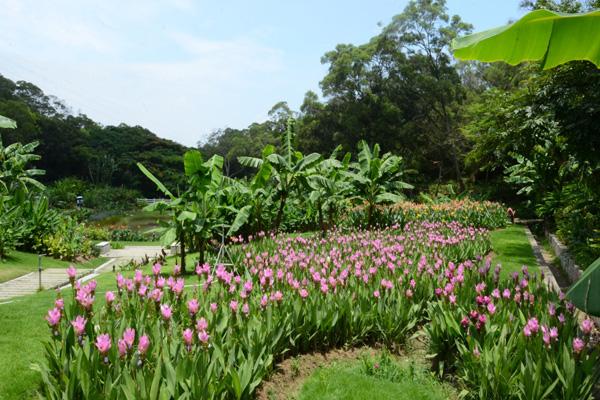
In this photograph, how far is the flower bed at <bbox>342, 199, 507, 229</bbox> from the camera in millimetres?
15203

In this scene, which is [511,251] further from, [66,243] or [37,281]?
[66,243]

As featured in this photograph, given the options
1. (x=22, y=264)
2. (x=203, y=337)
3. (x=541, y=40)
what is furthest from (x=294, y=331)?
(x=22, y=264)

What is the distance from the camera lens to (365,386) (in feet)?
12.5

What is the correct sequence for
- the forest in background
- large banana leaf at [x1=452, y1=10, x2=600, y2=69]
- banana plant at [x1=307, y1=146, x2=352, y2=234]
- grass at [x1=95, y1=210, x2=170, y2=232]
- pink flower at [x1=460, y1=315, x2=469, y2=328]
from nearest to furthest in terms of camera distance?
1. large banana leaf at [x1=452, y1=10, x2=600, y2=69]
2. pink flower at [x1=460, y1=315, x2=469, y2=328]
3. the forest in background
4. banana plant at [x1=307, y1=146, x2=352, y2=234]
5. grass at [x1=95, y1=210, x2=170, y2=232]

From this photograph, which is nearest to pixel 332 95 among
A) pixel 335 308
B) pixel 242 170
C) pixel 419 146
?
pixel 419 146

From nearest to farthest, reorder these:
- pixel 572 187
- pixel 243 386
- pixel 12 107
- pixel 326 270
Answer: pixel 243 386
pixel 326 270
pixel 572 187
pixel 12 107

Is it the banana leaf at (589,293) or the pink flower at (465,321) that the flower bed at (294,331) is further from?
the banana leaf at (589,293)

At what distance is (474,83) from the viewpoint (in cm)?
3794

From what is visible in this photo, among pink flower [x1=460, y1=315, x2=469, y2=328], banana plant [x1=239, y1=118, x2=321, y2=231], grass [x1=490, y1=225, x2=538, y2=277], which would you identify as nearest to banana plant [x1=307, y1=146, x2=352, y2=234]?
banana plant [x1=239, y1=118, x2=321, y2=231]

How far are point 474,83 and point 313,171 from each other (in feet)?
97.6

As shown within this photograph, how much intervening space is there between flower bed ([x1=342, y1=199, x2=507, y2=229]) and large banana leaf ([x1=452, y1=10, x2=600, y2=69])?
11.4 metres

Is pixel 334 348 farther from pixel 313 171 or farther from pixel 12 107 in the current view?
pixel 12 107

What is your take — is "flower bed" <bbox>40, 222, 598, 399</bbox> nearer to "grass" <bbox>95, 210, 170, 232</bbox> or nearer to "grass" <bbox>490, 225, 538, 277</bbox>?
"grass" <bbox>490, 225, 538, 277</bbox>

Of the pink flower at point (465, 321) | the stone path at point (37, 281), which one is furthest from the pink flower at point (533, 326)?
the stone path at point (37, 281)
